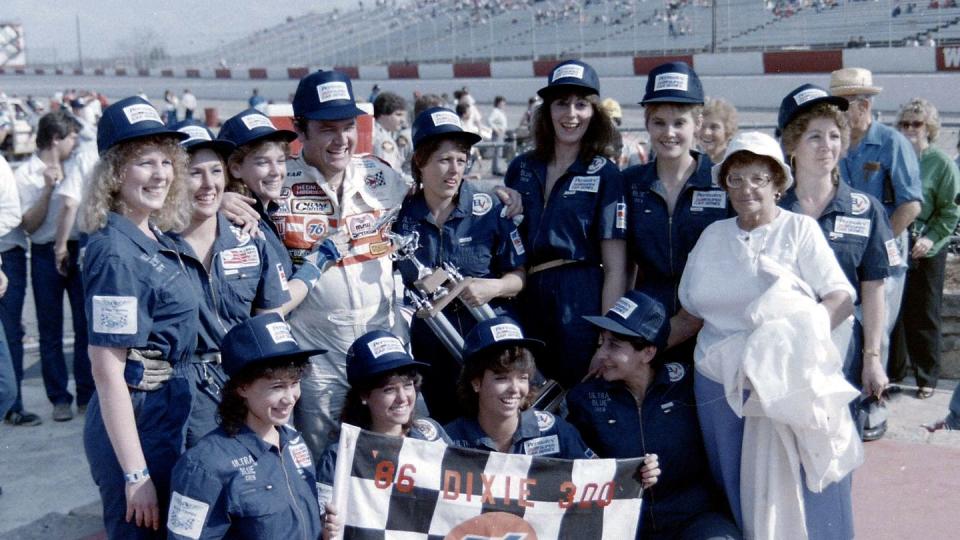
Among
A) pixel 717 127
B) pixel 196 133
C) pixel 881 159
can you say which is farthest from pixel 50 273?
pixel 881 159

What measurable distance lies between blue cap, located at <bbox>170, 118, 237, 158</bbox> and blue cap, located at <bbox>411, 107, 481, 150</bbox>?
0.80 meters

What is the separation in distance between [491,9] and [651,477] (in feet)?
128

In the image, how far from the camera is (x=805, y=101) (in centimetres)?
400

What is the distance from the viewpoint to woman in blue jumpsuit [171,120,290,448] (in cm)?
339

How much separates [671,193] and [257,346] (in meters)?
1.98

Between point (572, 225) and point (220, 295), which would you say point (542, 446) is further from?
point (220, 295)

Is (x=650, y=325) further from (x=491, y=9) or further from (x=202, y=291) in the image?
(x=491, y=9)

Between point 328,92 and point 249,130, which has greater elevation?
point 328,92

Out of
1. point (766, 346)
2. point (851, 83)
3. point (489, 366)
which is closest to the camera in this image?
point (766, 346)

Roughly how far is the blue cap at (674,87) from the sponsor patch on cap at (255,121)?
5.25 ft

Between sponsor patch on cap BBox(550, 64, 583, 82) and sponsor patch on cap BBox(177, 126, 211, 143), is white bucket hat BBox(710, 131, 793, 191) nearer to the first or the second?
sponsor patch on cap BBox(550, 64, 583, 82)

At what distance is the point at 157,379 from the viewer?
323 centimetres

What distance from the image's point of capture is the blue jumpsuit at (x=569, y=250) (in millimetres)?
4383

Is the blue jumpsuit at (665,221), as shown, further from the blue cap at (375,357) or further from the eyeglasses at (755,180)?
the blue cap at (375,357)
